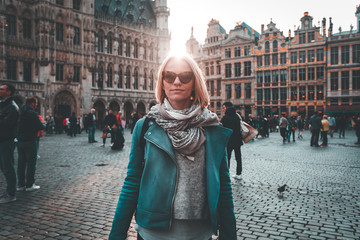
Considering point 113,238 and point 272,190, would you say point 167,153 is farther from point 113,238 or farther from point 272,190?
point 272,190

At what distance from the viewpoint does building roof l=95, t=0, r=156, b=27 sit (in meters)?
39.2

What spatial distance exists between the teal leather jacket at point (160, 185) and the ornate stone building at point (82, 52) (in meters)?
30.8

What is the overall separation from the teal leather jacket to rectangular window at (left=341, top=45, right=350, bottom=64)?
137ft

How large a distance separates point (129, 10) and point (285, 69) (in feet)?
80.4

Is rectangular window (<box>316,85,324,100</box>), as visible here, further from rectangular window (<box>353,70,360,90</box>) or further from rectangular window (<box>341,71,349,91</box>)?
rectangular window (<box>353,70,360,90</box>)

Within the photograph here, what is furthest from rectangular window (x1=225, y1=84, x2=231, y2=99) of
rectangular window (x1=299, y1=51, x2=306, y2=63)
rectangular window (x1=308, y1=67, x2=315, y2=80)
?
rectangular window (x1=308, y1=67, x2=315, y2=80)

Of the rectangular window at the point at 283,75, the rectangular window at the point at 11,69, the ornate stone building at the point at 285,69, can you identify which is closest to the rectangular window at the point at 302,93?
the ornate stone building at the point at 285,69

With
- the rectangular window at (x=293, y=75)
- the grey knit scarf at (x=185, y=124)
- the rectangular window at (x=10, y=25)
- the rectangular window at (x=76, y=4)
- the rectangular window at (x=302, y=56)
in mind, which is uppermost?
the rectangular window at (x=76, y=4)

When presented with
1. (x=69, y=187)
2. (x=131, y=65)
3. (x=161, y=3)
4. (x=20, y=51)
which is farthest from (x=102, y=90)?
(x=69, y=187)

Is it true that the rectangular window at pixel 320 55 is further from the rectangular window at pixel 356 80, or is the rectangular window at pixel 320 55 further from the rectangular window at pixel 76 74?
the rectangular window at pixel 76 74

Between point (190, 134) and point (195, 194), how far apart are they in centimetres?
34

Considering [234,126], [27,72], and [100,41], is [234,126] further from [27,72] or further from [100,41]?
[100,41]

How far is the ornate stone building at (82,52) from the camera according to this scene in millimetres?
29281

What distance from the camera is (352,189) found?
19.7ft
